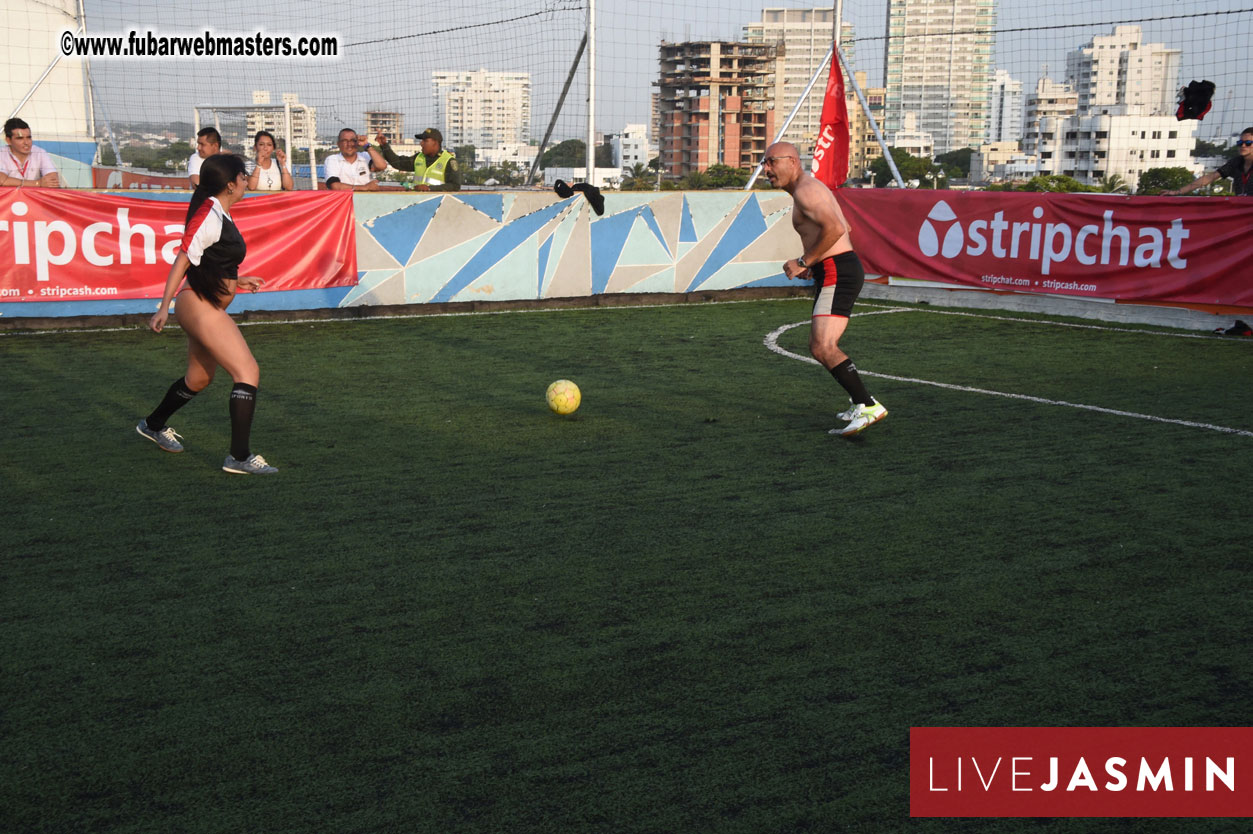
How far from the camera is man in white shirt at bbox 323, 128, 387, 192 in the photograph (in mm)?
15156

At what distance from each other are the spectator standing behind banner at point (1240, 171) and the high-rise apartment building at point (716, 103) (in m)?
7.09

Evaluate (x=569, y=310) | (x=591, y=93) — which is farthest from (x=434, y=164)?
(x=569, y=310)

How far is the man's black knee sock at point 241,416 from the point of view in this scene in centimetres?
674

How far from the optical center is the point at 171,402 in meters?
7.30

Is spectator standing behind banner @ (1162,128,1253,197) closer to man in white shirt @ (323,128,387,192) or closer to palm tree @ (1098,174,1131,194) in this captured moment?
palm tree @ (1098,174,1131,194)

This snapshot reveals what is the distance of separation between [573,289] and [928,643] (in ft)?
38.3

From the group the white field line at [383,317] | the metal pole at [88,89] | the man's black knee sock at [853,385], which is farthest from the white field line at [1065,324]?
the metal pole at [88,89]

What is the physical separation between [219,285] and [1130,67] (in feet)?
69.9

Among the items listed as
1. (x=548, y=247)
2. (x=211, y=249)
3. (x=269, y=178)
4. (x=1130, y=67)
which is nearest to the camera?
(x=211, y=249)

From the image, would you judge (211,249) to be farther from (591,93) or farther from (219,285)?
(591,93)

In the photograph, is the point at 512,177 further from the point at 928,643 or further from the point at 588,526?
the point at 928,643

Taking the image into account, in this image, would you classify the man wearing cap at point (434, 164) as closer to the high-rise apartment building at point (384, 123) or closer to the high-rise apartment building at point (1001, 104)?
the high-rise apartment building at point (384, 123)

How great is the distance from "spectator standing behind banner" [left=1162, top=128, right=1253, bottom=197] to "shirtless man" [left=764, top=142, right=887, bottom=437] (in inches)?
289

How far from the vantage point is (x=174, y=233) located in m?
13.2
